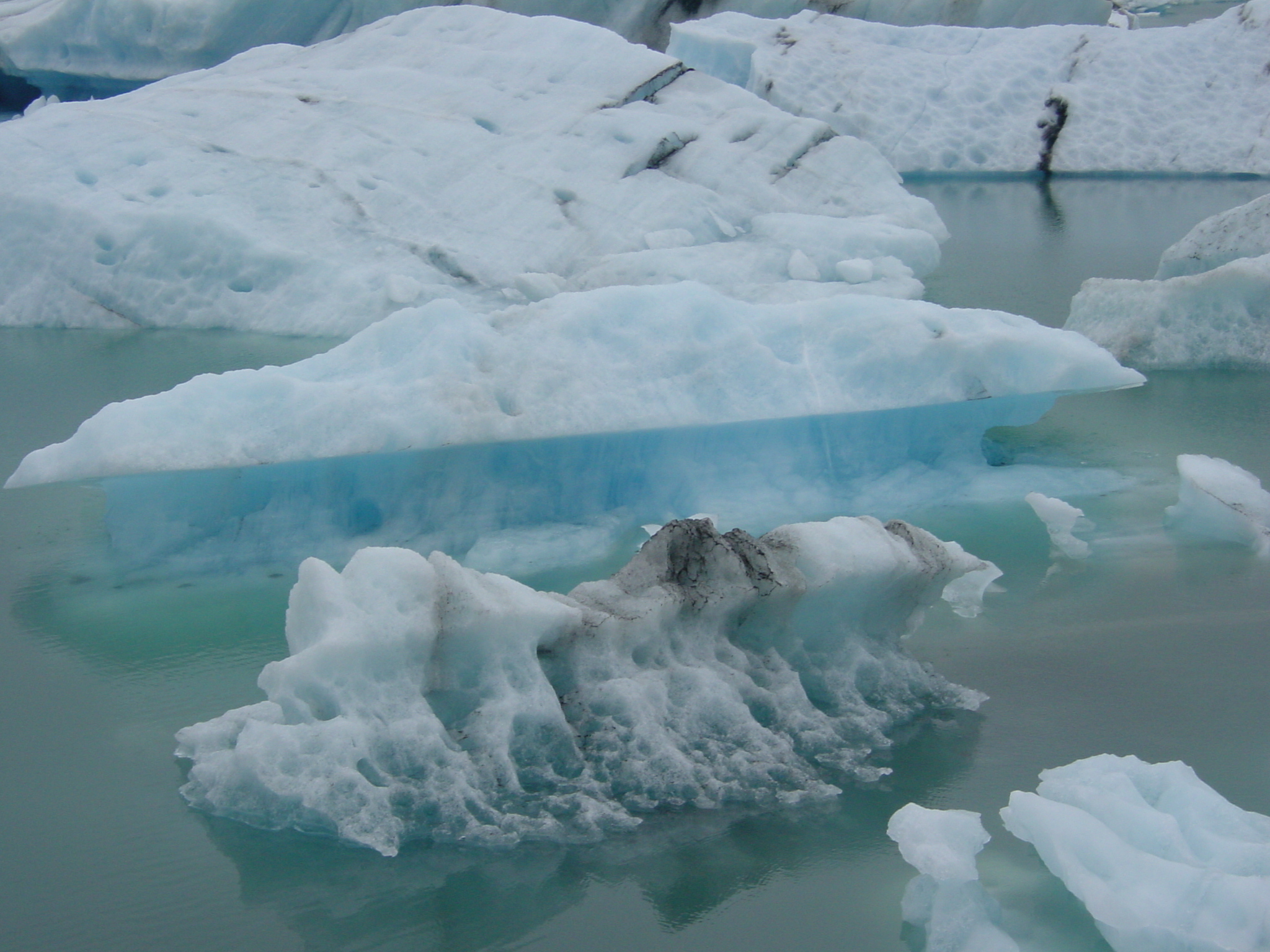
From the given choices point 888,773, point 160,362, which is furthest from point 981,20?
point 888,773

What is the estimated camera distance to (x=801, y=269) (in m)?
5.52

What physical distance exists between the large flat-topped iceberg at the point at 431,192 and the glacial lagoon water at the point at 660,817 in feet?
3.79

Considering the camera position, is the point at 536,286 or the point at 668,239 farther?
the point at 668,239

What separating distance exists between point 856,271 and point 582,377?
235 cm

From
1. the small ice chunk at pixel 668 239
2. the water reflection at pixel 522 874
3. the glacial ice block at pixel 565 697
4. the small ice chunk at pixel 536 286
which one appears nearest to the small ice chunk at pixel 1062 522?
the glacial ice block at pixel 565 697

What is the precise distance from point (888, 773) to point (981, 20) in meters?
9.59

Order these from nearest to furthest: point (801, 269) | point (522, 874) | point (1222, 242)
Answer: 1. point (522, 874)
2. point (1222, 242)
3. point (801, 269)

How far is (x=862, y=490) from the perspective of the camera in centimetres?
377

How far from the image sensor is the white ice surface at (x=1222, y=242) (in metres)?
5.29

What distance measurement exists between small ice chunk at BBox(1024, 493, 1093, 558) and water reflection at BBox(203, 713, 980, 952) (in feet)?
4.70

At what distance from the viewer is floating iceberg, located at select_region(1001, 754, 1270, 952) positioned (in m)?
1.79

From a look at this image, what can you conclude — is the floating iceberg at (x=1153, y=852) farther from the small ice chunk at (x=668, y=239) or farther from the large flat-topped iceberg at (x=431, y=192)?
the small ice chunk at (x=668, y=239)

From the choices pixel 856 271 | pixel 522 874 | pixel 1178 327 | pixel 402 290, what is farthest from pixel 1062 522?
pixel 402 290

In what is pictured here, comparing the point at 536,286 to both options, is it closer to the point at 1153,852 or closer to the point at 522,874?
the point at 522,874
